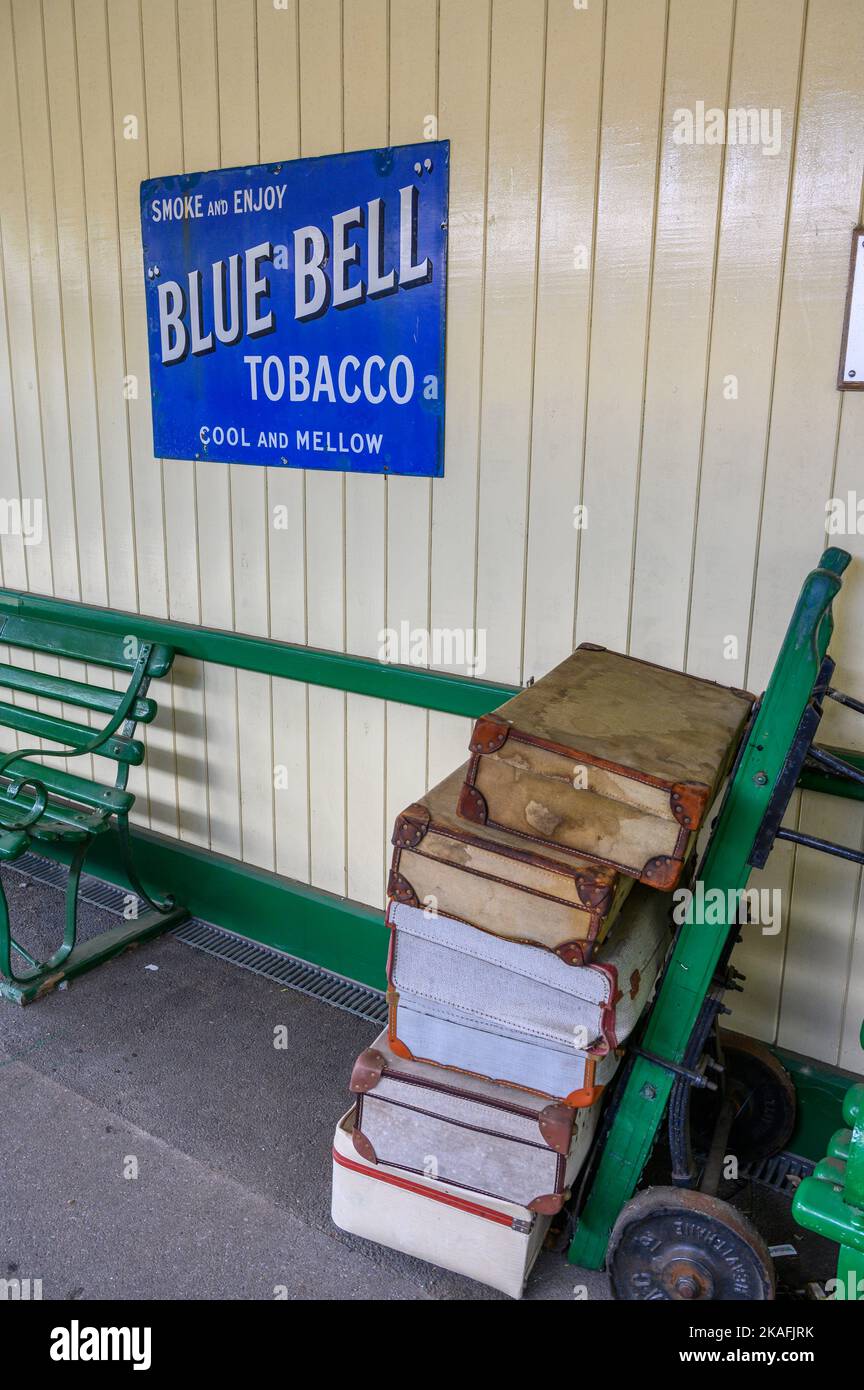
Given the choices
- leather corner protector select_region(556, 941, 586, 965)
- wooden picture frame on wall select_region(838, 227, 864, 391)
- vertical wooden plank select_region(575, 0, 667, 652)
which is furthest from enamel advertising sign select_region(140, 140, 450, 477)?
leather corner protector select_region(556, 941, 586, 965)

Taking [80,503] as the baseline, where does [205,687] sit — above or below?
below

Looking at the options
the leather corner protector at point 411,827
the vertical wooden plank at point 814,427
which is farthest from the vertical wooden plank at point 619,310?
the leather corner protector at point 411,827

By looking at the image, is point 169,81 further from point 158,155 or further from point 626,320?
point 626,320

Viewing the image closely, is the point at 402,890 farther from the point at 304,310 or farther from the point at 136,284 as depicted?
the point at 136,284

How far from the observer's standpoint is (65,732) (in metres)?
4.17

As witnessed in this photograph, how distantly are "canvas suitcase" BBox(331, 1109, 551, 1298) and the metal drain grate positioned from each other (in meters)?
1.01

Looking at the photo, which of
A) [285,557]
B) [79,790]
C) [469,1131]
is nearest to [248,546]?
[285,557]

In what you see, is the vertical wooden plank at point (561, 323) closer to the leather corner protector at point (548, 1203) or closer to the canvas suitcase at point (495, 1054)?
the canvas suitcase at point (495, 1054)

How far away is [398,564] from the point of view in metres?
3.38

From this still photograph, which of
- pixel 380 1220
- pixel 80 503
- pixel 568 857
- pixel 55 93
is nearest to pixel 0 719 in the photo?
pixel 80 503

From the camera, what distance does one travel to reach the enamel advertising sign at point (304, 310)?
3137 mm

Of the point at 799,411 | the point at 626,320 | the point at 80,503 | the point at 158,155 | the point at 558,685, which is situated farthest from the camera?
the point at 80,503

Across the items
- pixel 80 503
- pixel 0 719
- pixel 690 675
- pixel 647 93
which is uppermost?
pixel 647 93
